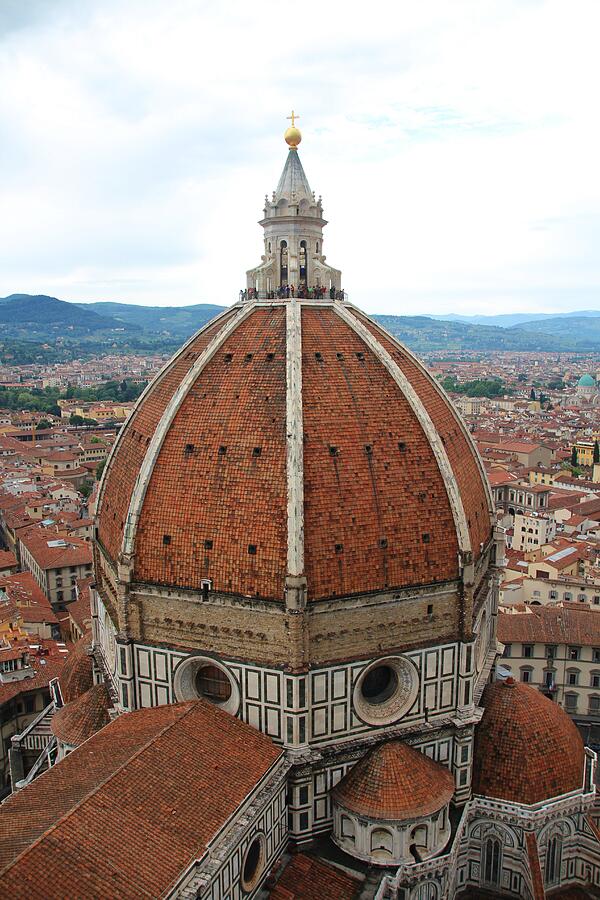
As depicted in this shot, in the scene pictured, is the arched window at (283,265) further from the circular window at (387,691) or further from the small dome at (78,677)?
the small dome at (78,677)

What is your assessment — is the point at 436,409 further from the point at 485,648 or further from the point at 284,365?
the point at 485,648

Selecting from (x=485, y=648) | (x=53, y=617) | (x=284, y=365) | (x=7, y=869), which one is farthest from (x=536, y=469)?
(x=7, y=869)

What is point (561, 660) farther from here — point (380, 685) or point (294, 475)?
point (294, 475)

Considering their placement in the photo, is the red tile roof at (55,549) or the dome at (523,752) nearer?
the dome at (523,752)

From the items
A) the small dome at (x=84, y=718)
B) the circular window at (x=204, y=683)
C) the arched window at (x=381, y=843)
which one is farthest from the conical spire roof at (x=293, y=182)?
the arched window at (x=381, y=843)

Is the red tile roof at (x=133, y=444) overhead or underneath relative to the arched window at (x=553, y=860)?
overhead

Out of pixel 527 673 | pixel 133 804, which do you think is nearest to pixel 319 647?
pixel 133 804

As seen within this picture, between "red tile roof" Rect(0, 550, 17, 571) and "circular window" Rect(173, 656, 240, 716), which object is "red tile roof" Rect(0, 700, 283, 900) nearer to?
"circular window" Rect(173, 656, 240, 716)

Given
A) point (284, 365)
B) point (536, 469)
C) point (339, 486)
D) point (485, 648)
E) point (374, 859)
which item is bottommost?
point (536, 469)
